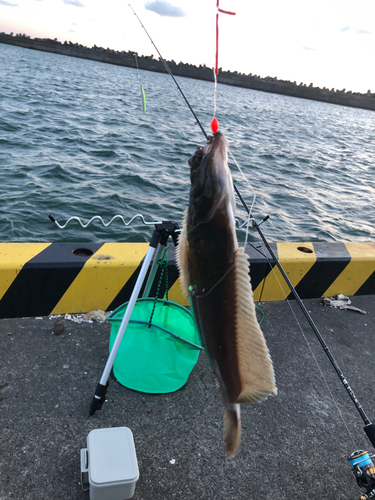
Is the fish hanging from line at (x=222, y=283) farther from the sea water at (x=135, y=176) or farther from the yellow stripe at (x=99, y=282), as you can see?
the sea water at (x=135, y=176)

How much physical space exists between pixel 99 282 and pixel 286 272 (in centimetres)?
207

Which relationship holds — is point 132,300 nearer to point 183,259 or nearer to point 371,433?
point 183,259

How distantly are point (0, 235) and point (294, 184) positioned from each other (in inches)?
382

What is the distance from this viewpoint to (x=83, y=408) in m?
2.72

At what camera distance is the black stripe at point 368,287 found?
4.75 meters

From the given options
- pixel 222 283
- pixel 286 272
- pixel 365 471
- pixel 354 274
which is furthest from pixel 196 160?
pixel 354 274

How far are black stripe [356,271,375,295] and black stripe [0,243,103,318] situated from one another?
11.1 ft

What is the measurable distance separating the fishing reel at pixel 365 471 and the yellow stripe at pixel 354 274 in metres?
2.72

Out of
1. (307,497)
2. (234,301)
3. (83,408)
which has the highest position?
(234,301)

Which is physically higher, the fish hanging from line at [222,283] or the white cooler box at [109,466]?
the fish hanging from line at [222,283]

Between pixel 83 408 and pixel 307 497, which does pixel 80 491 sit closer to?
pixel 83 408

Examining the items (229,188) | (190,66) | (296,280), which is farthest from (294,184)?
(190,66)

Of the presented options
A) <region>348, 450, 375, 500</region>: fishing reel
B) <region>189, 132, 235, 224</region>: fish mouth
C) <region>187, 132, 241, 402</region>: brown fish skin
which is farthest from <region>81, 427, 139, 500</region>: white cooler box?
<region>189, 132, 235, 224</region>: fish mouth

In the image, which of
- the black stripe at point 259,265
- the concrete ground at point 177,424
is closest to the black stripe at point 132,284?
the concrete ground at point 177,424
